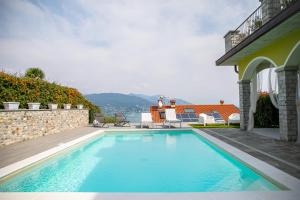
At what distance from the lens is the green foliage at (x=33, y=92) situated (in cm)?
1009

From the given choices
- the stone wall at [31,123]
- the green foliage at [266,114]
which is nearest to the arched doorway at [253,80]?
the green foliage at [266,114]

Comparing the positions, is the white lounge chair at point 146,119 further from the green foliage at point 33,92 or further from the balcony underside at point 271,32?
the balcony underside at point 271,32

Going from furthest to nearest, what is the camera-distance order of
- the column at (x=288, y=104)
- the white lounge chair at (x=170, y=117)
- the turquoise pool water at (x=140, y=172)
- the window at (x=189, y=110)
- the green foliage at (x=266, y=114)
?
the window at (x=189, y=110) → the white lounge chair at (x=170, y=117) → the green foliage at (x=266, y=114) → the column at (x=288, y=104) → the turquoise pool water at (x=140, y=172)

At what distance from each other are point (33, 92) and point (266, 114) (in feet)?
41.4

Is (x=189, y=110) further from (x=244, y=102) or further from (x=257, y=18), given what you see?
(x=257, y=18)

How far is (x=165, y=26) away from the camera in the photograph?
612 inches

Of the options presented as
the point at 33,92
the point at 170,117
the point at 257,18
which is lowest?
the point at 170,117

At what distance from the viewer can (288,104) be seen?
29.9ft

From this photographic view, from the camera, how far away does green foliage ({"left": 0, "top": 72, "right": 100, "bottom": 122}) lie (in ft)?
33.1

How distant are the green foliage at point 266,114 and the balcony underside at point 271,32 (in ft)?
12.9

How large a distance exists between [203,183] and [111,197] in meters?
2.42

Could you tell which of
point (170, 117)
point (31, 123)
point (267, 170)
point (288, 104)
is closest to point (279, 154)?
point (267, 170)

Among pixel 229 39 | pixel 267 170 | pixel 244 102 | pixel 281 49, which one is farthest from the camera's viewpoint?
pixel 229 39

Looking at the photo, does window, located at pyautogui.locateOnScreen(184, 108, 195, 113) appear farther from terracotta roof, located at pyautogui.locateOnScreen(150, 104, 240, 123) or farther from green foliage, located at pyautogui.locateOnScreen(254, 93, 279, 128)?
green foliage, located at pyautogui.locateOnScreen(254, 93, 279, 128)
